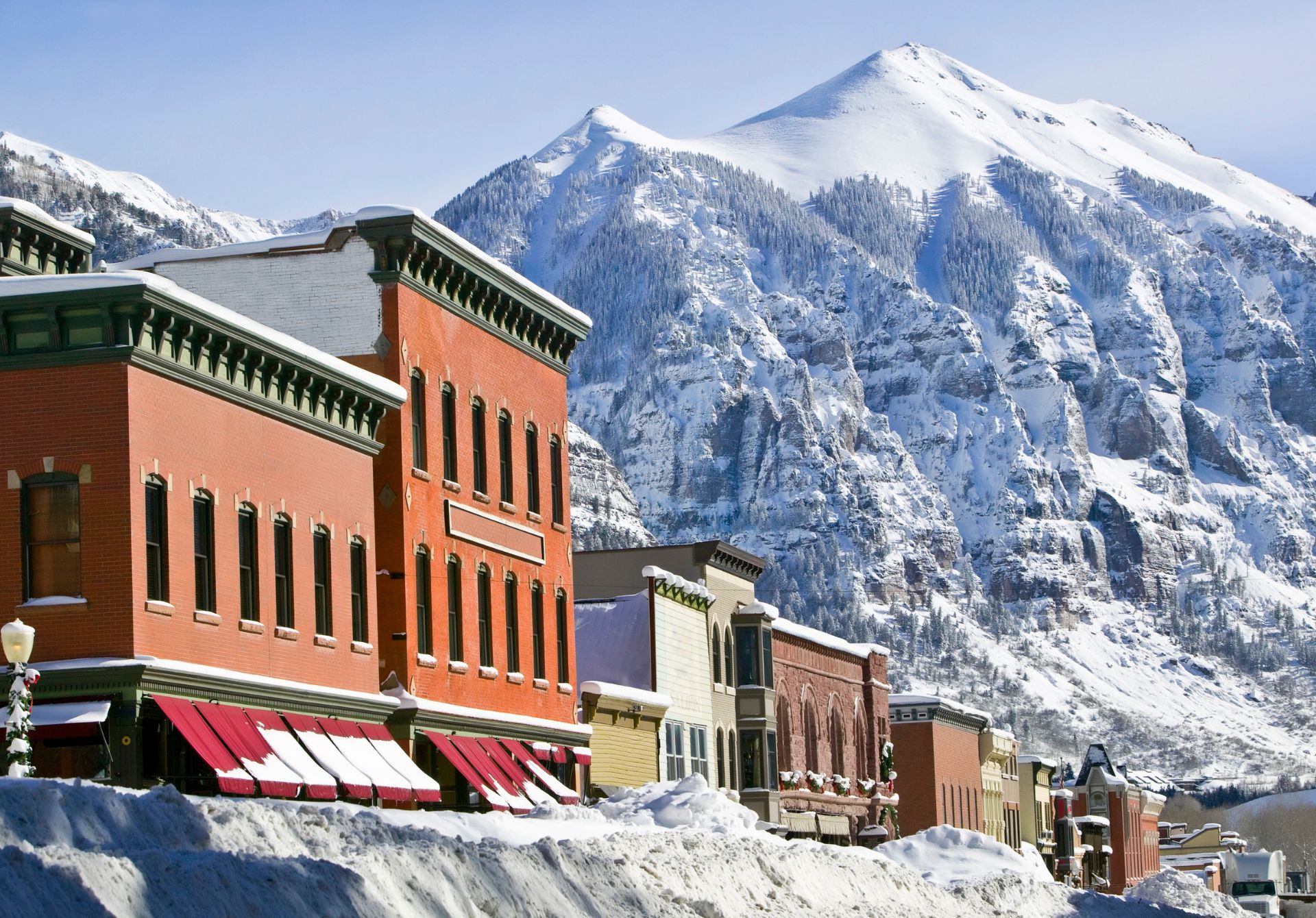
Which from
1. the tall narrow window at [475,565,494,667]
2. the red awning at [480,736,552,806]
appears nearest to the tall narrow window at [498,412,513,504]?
the tall narrow window at [475,565,494,667]

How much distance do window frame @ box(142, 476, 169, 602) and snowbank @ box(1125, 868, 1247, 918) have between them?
165 ft

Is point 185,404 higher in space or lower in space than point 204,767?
higher

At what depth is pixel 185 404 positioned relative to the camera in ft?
121

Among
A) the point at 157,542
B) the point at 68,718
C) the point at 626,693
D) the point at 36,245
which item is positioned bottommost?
the point at 68,718

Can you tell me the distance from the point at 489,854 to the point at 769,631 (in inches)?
2008

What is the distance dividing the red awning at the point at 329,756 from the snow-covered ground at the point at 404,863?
4547 mm

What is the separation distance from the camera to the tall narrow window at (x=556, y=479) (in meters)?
56.2

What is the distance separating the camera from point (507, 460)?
52.9m

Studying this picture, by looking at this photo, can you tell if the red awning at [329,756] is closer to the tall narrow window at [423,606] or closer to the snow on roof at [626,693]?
the tall narrow window at [423,606]

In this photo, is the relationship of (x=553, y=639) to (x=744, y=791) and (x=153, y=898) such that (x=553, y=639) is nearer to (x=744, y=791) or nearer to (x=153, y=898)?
(x=744, y=791)

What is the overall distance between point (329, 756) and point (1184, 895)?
51.8 metres

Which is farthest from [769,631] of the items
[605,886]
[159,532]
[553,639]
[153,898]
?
[153,898]

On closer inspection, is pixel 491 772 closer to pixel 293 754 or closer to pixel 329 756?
pixel 329 756

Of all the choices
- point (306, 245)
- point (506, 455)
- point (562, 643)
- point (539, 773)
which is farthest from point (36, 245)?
point (562, 643)
